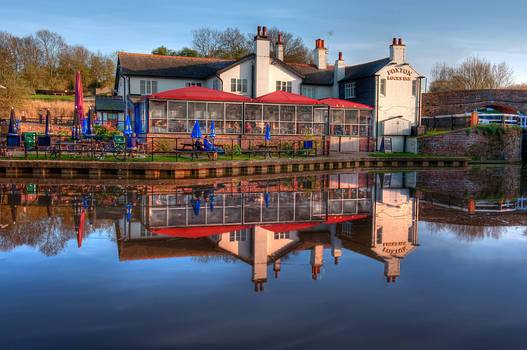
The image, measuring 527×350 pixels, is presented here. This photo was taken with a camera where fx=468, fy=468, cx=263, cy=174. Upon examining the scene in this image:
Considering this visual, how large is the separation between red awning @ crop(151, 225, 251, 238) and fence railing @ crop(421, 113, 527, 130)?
28613 millimetres

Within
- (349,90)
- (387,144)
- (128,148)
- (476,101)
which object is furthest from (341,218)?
(476,101)

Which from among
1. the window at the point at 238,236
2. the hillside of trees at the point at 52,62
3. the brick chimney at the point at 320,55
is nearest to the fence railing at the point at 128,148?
the window at the point at 238,236

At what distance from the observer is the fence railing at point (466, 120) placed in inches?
1294

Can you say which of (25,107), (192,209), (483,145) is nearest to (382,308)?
(192,209)

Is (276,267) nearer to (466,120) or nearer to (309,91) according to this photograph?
(309,91)

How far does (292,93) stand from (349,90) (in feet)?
23.1

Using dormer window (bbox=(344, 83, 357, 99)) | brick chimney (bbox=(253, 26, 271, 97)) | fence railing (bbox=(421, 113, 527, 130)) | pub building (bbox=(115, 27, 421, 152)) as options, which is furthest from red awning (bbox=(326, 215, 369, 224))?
fence railing (bbox=(421, 113, 527, 130))

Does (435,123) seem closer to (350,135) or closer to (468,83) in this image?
(350,135)

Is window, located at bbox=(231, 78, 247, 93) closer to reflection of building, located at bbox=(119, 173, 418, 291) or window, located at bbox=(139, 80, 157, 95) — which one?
window, located at bbox=(139, 80, 157, 95)

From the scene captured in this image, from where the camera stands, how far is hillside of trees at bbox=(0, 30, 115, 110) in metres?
56.3

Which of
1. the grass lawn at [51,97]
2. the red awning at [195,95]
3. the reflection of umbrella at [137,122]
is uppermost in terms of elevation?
the grass lawn at [51,97]

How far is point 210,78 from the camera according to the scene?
104 feet

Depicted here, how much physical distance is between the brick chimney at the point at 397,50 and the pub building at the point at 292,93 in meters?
0.06

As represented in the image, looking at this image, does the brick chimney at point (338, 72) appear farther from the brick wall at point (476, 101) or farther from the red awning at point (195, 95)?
the brick wall at point (476, 101)
